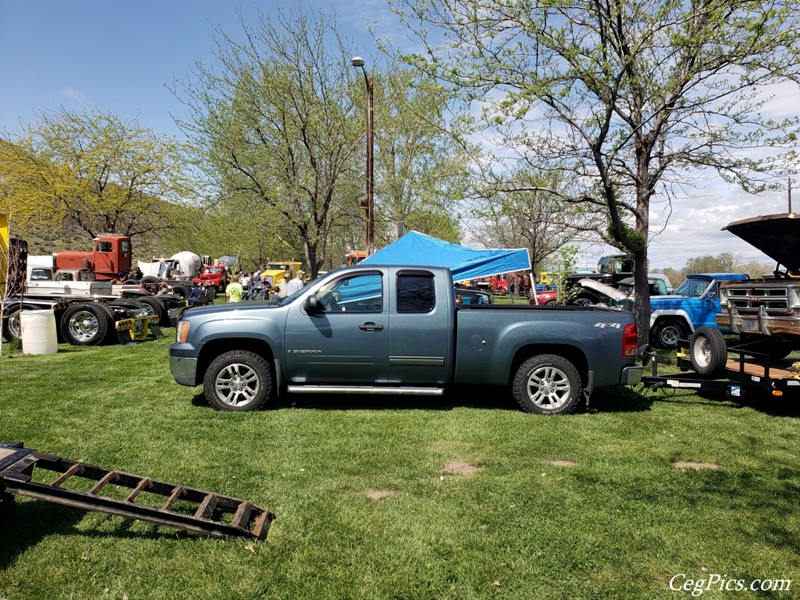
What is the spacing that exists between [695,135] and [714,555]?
859 centimetres

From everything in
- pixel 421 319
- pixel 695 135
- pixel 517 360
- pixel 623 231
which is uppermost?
pixel 695 135

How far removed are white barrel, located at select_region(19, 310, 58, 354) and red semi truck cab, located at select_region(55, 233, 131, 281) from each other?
9.61m

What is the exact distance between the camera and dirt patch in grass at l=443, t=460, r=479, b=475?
4.84m

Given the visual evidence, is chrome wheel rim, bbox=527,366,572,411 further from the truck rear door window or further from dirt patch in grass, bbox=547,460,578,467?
dirt patch in grass, bbox=547,460,578,467

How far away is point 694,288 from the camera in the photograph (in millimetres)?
14422

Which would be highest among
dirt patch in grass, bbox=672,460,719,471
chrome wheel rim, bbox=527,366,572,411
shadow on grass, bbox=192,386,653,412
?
chrome wheel rim, bbox=527,366,572,411

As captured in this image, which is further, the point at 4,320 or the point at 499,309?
the point at 4,320

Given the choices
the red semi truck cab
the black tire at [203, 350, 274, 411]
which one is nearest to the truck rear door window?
the black tire at [203, 350, 274, 411]

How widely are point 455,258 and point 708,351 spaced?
6.48 m

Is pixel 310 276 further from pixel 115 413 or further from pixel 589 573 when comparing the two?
pixel 589 573

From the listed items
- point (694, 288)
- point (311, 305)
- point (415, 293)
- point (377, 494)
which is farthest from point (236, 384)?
point (694, 288)

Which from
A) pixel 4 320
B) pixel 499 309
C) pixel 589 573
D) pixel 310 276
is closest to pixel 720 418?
pixel 499 309

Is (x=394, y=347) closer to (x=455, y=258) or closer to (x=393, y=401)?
(x=393, y=401)

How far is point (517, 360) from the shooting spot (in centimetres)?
705
